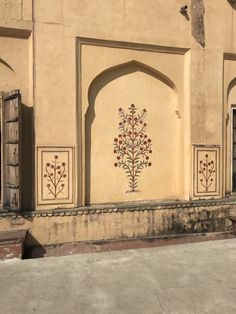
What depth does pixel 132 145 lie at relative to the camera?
573 cm

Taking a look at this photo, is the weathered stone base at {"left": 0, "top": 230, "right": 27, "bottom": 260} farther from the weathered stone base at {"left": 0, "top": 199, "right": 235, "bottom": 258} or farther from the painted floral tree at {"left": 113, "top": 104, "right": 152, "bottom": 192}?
the painted floral tree at {"left": 113, "top": 104, "right": 152, "bottom": 192}

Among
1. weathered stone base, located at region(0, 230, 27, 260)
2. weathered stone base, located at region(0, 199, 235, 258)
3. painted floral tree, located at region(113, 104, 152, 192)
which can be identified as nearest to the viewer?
weathered stone base, located at region(0, 230, 27, 260)

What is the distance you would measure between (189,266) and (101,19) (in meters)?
3.66

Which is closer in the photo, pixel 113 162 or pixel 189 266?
pixel 189 266

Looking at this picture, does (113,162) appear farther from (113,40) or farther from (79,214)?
(113,40)

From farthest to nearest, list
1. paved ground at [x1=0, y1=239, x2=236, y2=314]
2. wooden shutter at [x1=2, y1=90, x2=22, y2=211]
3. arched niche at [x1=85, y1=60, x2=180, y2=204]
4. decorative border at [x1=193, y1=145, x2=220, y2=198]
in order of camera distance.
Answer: decorative border at [x1=193, y1=145, x2=220, y2=198] < arched niche at [x1=85, y1=60, x2=180, y2=204] < wooden shutter at [x1=2, y1=90, x2=22, y2=211] < paved ground at [x1=0, y1=239, x2=236, y2=314]

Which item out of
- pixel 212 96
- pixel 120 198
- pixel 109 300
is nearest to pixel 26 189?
pixel 120 198

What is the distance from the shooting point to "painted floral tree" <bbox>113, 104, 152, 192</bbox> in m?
5.67

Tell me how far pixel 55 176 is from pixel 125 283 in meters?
1.87

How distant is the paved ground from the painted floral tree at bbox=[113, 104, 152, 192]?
126cm

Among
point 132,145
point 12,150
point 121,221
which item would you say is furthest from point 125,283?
point 132,145

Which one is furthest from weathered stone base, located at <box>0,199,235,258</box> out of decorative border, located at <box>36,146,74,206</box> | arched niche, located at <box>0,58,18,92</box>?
arched niche, located at <box>0,58,18,92</box>

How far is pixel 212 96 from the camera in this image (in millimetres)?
6074

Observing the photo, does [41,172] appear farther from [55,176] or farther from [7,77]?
[7,77]
